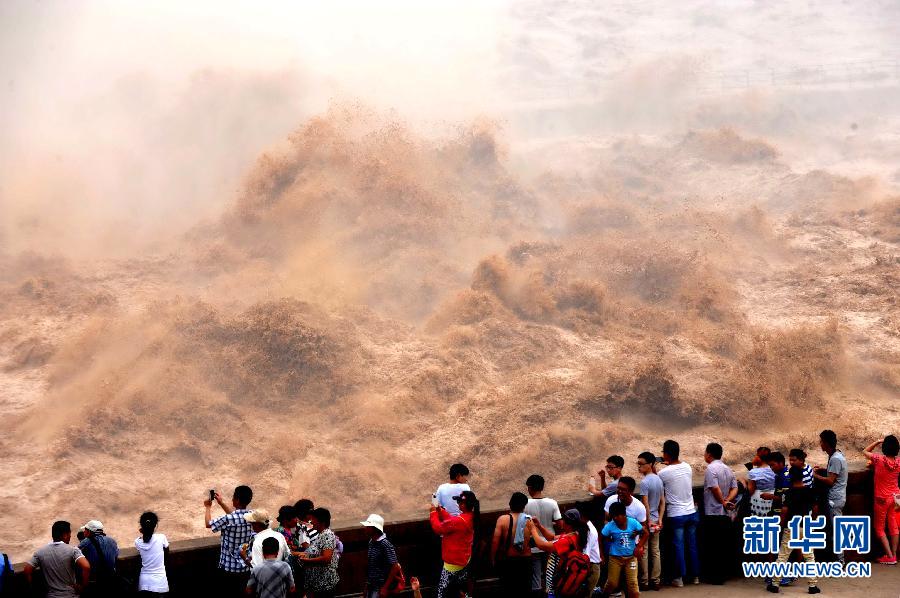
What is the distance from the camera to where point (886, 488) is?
7.27 metres

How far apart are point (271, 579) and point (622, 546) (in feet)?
7.15

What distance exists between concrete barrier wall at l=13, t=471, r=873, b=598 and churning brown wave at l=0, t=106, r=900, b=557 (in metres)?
8.52

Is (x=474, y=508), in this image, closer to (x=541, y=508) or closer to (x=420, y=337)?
(x=541, y=508)

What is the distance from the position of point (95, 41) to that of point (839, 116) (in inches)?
1086

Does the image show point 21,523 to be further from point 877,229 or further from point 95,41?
point 95,41

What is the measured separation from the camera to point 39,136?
98.1 ft

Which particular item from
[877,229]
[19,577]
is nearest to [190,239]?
[877,229]

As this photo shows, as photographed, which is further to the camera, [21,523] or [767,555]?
[21,523]

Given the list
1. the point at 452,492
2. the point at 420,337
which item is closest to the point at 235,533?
the point at 452,492

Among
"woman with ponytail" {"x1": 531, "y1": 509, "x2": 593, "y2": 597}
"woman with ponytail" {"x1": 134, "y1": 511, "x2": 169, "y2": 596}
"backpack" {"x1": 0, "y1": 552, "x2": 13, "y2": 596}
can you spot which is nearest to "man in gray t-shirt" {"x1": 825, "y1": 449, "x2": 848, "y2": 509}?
"woman with ponytail" {"x1": 531, "y1": 509, "x2": 593, "y2": 597}

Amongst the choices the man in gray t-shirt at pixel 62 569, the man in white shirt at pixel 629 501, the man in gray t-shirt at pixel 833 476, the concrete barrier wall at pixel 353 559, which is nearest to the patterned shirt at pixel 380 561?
the concrete barrier wall at pixel 353 559

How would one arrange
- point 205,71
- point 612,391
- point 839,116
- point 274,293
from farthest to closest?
point 839,116
point 205,71
point 274,293
point 612,391

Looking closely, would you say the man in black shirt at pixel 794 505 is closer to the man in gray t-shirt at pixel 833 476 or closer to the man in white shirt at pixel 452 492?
the man in gray t-shirt at pixel 833 476

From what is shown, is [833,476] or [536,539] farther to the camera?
[833,476]
